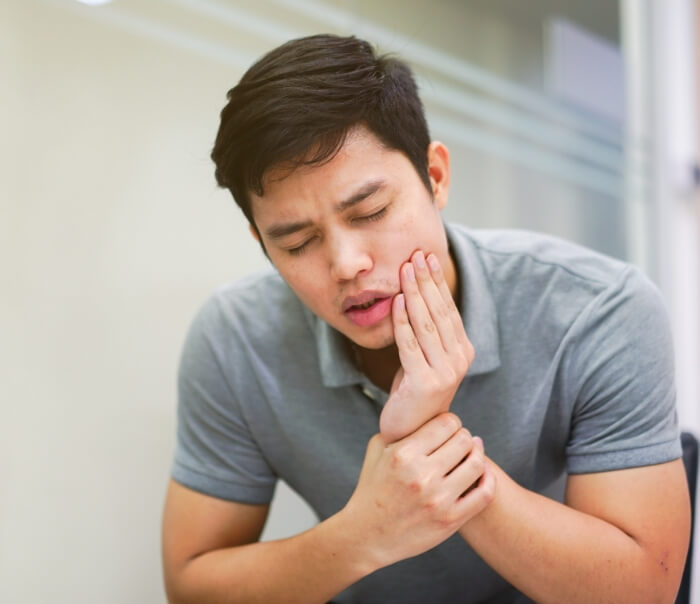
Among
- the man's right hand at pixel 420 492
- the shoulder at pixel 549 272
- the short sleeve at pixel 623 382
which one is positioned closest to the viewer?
the man's right hand at pixel 420 492

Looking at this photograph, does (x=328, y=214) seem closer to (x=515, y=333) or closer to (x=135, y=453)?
(x=515, y=333)

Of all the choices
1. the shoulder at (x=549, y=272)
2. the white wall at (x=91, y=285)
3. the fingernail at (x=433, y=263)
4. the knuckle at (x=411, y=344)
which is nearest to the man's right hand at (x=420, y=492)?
the knuckle at (x=411, y=344)

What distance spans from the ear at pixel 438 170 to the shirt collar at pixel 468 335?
12cm

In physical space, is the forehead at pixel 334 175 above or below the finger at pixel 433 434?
above

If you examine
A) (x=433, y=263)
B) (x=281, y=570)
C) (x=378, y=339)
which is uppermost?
(x=433, y=263)

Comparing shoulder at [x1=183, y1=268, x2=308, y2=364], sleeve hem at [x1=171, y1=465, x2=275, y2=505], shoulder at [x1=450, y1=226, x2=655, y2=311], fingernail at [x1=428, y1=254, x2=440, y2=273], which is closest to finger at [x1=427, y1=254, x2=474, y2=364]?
fingernail at [x1=428, y1=254, x2=440, y2=273]

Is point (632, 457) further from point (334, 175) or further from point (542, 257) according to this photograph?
point (334, 175)

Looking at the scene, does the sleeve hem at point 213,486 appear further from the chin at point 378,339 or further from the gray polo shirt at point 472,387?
the chin at point 378,339

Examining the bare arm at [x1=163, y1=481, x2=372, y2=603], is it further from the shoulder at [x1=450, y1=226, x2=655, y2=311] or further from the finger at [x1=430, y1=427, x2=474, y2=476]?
the shoulder at [x1=450, y1=226, x2=655, y2=311]

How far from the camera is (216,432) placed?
1.25m

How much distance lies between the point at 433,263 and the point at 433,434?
0.24 metres

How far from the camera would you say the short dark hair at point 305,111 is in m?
0.97

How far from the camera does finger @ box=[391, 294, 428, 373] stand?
101 centimetres

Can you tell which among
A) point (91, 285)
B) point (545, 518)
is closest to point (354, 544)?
point (545, 518)
